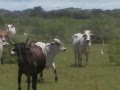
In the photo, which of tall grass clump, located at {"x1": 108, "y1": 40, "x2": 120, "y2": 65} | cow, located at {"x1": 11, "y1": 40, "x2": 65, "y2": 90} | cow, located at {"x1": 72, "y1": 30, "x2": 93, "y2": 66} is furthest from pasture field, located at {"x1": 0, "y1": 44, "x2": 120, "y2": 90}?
tall grass clump, located at {"x1": 108, "y1": 40, "x2": 120, "y2": 65}

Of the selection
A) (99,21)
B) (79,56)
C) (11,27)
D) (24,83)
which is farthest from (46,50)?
(99,21)

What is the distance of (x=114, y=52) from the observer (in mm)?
28484

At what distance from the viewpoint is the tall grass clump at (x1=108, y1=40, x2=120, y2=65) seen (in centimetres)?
2821

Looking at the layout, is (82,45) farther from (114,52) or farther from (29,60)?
(29,60)

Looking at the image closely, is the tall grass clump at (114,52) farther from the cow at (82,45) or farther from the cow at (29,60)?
the cow at (29,60)

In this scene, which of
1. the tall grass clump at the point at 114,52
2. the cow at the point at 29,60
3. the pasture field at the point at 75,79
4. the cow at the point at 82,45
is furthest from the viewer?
the tall grass clump at the point at 114,52

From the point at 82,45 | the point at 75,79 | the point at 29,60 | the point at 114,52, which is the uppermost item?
the point at 29,60

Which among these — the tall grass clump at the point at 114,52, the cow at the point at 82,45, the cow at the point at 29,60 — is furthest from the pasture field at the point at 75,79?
the tall grass clump at the point at 114,52

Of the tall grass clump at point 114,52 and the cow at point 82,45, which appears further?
the tall grass clump at point 114,52

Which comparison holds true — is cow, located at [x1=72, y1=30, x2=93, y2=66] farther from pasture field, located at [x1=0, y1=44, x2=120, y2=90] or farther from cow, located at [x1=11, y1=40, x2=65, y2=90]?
cow, located at [x1=11, y1=40, x2=65, y2=90]

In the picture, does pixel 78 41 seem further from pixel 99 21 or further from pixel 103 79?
pixel 99 21

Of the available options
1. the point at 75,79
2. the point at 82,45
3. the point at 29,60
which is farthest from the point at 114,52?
the point at 29,60

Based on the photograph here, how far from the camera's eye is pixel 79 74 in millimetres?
21922

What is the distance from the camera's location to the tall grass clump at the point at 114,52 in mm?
28206
